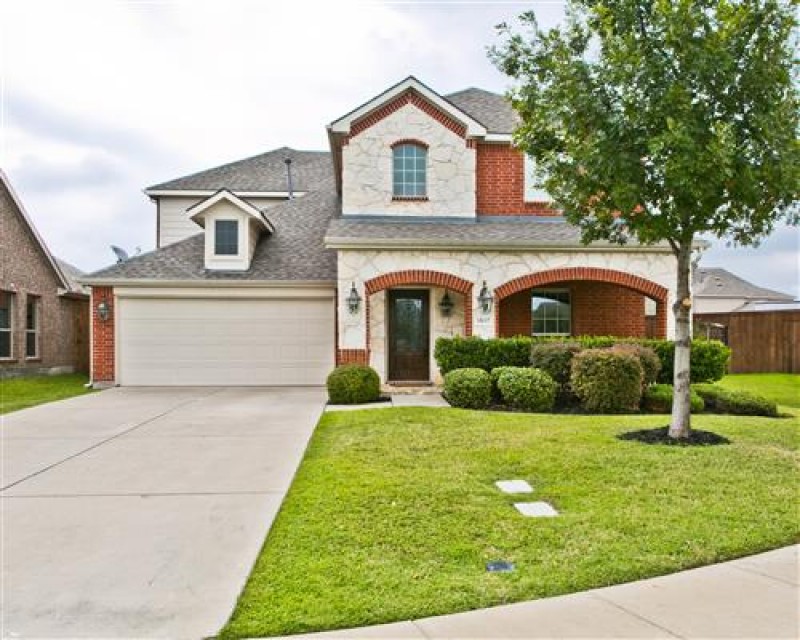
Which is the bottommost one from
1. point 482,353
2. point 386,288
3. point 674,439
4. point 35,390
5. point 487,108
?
point 35,390

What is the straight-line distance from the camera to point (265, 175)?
2266cm

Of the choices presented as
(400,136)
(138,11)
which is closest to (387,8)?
(138,11)

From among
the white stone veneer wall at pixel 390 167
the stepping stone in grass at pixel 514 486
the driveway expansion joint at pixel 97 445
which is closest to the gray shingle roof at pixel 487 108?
the white stone veneer wall at pixel 390 167

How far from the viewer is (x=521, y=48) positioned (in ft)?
25.8

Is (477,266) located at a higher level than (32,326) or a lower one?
higher

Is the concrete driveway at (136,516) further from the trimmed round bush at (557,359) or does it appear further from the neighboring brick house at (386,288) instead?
the neighboring brick house at (386,288)

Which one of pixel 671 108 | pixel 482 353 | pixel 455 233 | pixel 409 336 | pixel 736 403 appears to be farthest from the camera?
pixel 409 336

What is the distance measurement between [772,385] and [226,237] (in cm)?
1484

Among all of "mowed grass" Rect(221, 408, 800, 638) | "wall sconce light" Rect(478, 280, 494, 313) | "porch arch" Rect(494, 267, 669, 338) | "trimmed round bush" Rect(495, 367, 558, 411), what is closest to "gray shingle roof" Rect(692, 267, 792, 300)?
"porch arch" Rect(494, 267, 669, 338)

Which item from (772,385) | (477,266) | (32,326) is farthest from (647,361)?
(32,326)

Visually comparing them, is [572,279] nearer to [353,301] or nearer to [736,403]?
[736,403]

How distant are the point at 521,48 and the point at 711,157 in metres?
2.87

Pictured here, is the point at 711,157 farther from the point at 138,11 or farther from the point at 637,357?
the point at 138,11

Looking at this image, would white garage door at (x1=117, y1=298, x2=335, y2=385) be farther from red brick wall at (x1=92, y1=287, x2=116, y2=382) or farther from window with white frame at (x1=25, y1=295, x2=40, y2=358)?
window with white frame at (x1=25, y1=295, x2=40, y2=358)
